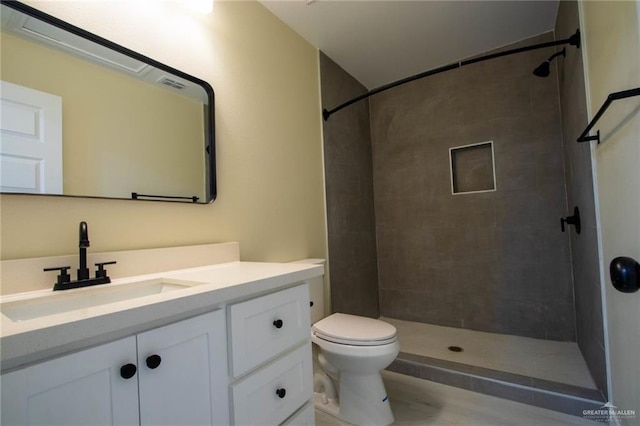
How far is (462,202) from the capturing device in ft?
8.64

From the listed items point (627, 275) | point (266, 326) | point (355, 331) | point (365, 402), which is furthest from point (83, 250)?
point (627, 275)

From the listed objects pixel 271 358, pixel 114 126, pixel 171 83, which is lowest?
pixel 271 358

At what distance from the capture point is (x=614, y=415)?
1293 mm

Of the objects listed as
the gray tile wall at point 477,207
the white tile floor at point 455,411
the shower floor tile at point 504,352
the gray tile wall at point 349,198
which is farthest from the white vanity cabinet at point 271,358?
the gray tile wall at point 477,207

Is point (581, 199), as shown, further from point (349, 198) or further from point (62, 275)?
point (62, 275)

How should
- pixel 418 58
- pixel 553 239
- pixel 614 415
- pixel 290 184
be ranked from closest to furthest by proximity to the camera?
pixel 614 415 < pixel 290 184 < pixel 553 239 < pixel 418 58

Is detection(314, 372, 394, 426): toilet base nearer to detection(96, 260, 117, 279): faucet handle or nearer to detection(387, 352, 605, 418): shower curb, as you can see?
detection(387, 352, 605, 418): shower curb

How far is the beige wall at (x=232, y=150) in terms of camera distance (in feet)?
3.30

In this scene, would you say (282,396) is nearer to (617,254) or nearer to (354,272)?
(617,254)

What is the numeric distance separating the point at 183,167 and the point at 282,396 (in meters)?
1.04

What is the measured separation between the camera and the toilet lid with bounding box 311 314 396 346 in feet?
4.75

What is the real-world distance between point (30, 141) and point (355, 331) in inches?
59.7

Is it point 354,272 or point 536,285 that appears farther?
point 354,272

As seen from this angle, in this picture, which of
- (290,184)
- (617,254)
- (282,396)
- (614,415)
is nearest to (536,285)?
(614,415)
